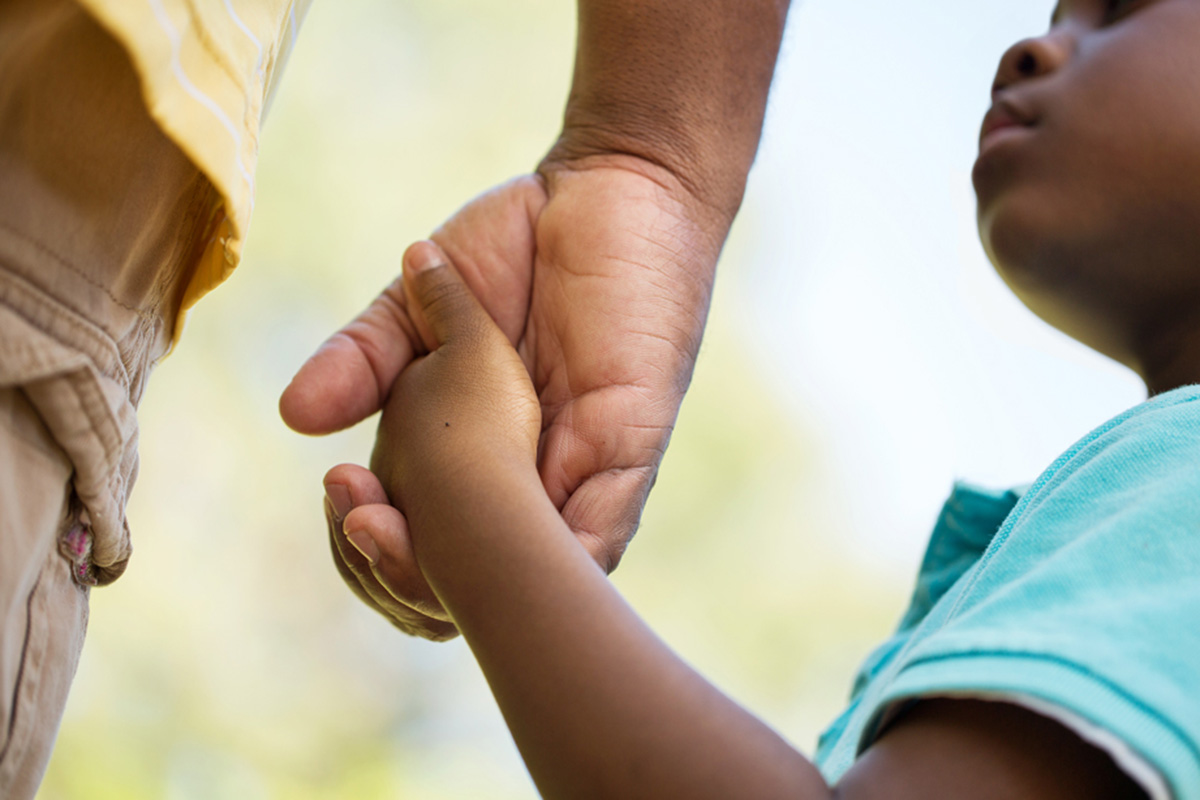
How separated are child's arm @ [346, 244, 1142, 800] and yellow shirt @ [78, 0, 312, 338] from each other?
18 centimetres

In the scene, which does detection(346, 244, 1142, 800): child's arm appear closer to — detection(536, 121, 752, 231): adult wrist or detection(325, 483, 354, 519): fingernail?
detection(325, 483, 354, 519): fingernail

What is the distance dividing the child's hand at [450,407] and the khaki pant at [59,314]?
6.8 inches

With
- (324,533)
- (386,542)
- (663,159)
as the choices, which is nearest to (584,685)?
(386,542)

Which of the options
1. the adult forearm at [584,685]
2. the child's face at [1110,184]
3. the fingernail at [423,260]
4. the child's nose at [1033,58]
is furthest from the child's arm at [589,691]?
the child's nose at [1033,58]

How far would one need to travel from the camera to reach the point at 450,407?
58cm

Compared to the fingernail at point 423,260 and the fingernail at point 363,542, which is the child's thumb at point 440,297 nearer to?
the fingernail at point 423,260

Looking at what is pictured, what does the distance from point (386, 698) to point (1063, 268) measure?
5.24 ft

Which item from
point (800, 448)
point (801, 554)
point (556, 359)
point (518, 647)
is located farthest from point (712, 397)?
point (518, 647)

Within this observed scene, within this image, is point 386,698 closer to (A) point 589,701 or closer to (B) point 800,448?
(B) point 800,448

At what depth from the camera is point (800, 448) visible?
194cm

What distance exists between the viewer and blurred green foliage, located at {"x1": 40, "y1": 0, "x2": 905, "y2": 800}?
1824 mm

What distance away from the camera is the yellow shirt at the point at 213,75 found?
34cm

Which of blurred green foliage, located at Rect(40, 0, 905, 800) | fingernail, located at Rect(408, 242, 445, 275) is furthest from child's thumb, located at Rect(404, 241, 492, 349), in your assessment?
blurred green foliage, located at Rect(40, 0, 905, 800)

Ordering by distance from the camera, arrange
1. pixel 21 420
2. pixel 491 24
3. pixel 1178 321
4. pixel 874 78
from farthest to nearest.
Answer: pixel 491 24 → pixel 874 78 → pixel 1178 321 → pixel 21 420
